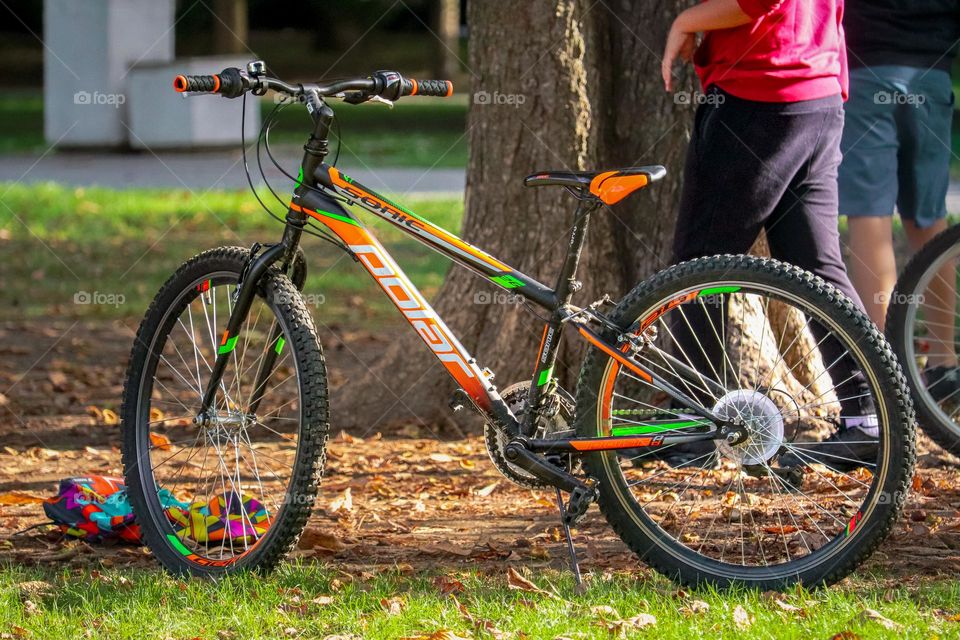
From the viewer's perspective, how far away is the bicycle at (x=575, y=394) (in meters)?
3.33

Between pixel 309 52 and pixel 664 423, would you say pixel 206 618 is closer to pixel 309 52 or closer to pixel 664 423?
pixel 664 423

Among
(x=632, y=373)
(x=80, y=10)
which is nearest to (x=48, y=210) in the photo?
(x=80, y=10)

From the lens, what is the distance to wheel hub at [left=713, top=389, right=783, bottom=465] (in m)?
3.43

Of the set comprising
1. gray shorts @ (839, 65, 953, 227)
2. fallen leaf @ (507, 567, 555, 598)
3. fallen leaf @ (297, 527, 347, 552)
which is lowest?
fallen leaf @ (297, 527, 347, 552)

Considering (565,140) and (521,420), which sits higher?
(565,140)

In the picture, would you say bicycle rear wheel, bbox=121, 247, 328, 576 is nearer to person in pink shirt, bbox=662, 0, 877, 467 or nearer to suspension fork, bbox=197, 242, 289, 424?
suspension fork, bbox=197, 242, 289, 424

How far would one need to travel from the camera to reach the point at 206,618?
10.9 feet

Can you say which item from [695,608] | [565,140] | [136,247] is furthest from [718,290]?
[136,247]

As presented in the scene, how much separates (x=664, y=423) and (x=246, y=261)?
4.02 ft

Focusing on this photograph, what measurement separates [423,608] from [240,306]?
1004 millimetres

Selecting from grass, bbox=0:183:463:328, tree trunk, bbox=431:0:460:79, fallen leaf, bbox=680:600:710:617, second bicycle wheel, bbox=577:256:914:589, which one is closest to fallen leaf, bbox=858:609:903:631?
second bicycle wheel, bbox=577:256:914:589

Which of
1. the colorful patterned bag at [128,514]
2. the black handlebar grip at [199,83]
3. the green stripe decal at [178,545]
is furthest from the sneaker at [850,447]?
the black handlebar grip at [199,83]

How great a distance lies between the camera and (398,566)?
3.79m

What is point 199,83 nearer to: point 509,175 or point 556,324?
point 556,324
